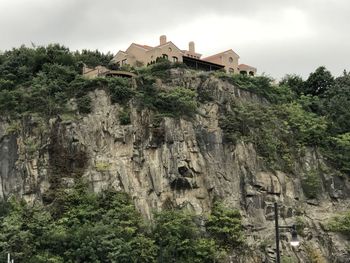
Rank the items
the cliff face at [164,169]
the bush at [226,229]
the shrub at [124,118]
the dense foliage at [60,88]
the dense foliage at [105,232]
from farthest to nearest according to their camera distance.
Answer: the shrub at [124,118]
the dense foliage at [60,88]
the cliff face at [164,169]
the bush at [226,229]
the dense foliage at [105,232]

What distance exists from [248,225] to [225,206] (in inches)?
96.7

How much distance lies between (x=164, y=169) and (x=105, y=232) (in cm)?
946

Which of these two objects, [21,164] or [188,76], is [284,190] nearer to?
[188,76]

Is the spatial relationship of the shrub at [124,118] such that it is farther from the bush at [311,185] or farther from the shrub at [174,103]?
the bush at [311,185]

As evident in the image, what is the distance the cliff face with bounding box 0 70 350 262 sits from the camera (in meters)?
46.4

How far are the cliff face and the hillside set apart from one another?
9 cm

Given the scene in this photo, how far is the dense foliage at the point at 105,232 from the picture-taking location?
39938 mm

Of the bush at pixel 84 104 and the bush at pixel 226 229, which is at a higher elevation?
the bush at pixel 84 104

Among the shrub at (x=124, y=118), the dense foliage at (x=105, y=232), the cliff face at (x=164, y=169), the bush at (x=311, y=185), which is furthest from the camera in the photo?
the bush at (x=311, y=185)

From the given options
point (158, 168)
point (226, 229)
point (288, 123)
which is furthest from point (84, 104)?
point (288, 123)

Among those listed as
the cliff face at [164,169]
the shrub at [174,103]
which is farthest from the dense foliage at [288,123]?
the shrub at [174,103]

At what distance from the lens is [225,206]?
4734cm

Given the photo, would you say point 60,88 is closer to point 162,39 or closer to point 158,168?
point 158,168

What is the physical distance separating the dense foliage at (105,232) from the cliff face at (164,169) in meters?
1.73
